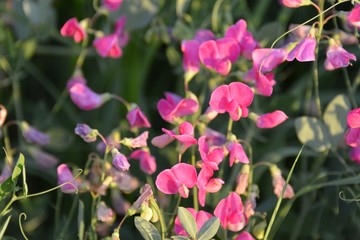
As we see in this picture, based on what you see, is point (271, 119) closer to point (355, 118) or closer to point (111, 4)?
point (355, 118)

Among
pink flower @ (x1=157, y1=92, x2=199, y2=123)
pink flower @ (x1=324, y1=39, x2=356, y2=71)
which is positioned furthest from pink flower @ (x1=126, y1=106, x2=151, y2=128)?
pink flower @ (x1=324, y1=39, x2=356, y2=71)

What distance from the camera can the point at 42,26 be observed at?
1.50 m

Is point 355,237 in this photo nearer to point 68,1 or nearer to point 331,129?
point 331,129

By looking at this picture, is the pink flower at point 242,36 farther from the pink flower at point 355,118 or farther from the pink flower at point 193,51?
the pink flower at point 355,118

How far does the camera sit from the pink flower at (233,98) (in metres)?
0.92

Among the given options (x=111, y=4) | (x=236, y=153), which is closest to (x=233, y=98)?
(x=236, y=153)

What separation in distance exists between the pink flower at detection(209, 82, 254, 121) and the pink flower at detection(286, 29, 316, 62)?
0.07 metres

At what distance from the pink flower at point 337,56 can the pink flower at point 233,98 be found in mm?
118

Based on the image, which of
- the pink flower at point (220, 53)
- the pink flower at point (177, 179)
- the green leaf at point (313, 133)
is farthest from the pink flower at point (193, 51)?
the pink flower at point (177, 179)

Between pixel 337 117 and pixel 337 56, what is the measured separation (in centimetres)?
19

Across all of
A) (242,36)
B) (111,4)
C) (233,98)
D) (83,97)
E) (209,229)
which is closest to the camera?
(209,229)

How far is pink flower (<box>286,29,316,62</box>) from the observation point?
918 mm

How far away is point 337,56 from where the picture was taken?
958 mm

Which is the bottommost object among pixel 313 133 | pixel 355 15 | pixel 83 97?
pixel 313 133
